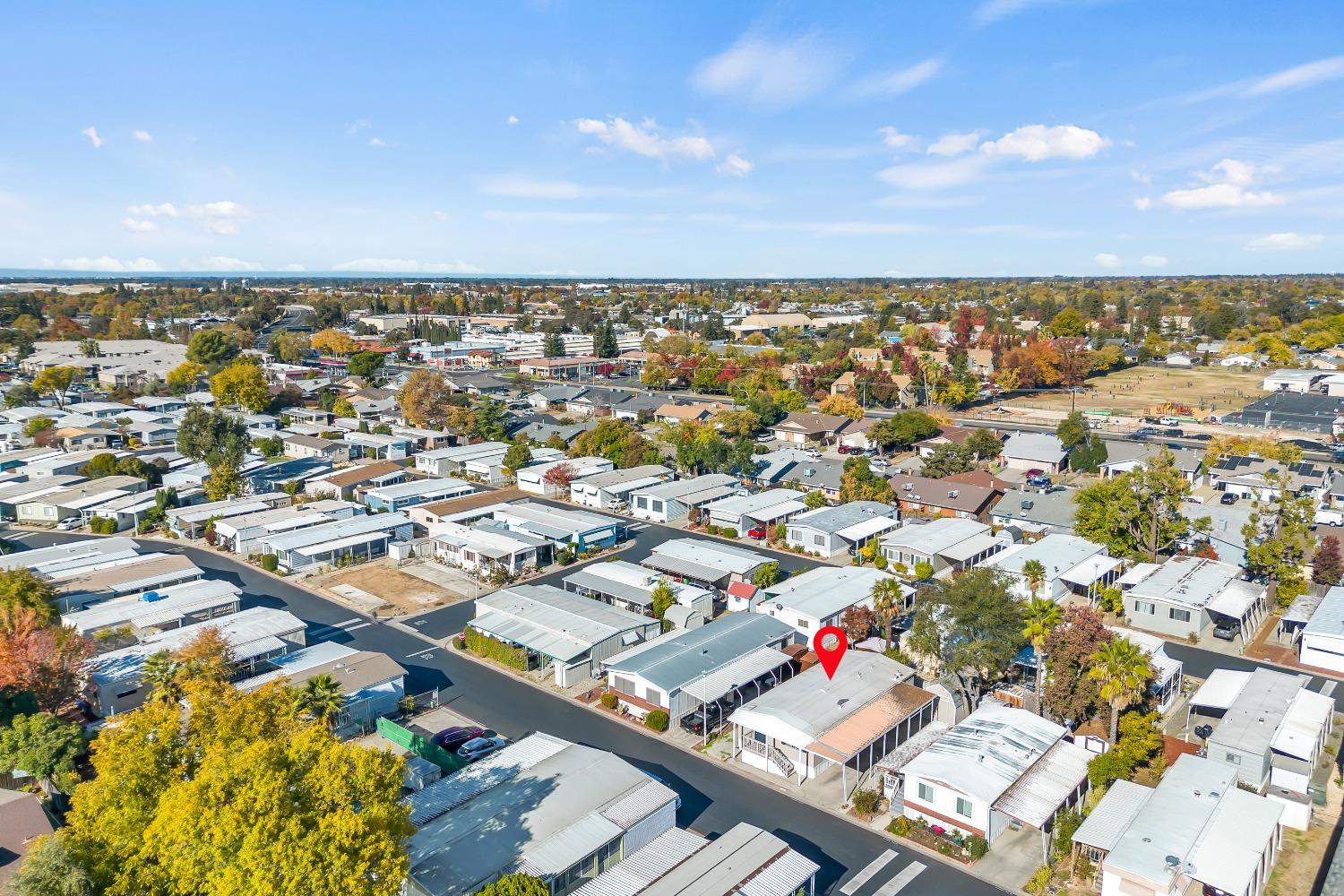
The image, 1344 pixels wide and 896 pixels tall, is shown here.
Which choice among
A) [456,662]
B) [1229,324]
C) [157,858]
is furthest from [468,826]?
[1229,324]

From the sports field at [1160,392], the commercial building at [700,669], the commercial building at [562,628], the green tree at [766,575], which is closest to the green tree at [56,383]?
the commercial building at [562,628]

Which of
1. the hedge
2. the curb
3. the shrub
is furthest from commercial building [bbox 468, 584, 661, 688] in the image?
the shrub

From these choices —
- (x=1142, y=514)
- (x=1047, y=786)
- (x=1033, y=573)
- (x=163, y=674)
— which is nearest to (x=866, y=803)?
(x=1047, y=786)

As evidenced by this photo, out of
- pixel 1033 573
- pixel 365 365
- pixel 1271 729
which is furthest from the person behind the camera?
pixel 365 365

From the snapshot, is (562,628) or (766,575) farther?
(766,575)

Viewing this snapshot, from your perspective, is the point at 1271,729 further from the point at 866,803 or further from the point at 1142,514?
the point at 1142,514

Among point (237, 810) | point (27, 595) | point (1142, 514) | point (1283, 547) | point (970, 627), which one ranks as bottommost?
point (1283, 547)

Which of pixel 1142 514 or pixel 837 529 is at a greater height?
pixel 1142 514

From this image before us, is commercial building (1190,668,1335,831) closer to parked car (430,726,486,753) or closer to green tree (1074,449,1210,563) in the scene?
green tree (1074,449,1210,563)

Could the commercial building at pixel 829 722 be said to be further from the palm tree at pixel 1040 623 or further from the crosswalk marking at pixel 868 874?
the palm tree at pixel 1040 623
